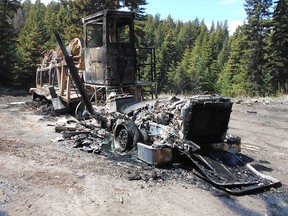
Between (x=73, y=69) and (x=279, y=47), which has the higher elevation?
(x=279, y=47)

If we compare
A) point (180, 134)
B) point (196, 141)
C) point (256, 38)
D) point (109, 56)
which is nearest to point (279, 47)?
point (256, 38)

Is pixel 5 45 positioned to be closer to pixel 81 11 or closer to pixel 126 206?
pixel 81 11

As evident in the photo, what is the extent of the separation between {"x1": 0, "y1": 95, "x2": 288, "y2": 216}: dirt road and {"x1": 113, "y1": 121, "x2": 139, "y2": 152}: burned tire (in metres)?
0.55

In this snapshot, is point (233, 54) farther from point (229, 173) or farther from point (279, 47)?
point (229, 173)

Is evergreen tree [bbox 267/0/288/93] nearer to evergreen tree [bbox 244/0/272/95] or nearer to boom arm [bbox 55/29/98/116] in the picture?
evergreen tree [bbox 244/0/272/95]

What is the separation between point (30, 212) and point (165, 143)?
9.25 ft

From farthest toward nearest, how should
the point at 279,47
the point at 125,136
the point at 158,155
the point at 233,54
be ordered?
the point at 233,54 → the point at 279,47 → the point at 125,136 → the point at 158,155

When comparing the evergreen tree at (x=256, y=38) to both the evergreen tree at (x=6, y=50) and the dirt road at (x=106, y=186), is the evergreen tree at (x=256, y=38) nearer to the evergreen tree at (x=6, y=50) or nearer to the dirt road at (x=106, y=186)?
the evergreen tree at (x=6, y=50)

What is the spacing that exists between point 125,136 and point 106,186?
2110mm

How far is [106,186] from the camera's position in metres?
5.31

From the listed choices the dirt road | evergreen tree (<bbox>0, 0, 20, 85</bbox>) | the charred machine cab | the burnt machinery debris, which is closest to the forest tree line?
evergreen tree (<bbox>0, 0, 20, 85</bbox>)

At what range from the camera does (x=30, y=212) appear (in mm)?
4363

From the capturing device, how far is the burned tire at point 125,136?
7.07 m

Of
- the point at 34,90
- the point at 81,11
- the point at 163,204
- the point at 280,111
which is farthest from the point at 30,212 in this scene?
the point at 81,11
